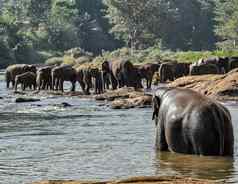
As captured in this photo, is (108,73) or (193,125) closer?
(193,125)

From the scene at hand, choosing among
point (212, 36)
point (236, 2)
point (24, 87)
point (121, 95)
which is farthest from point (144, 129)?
point (212, 36)

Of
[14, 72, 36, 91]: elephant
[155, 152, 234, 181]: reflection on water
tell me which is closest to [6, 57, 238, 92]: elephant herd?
[14, 72, 36, 91]: elephant

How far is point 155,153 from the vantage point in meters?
13.8

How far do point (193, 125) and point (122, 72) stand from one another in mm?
29804

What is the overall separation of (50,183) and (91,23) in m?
126

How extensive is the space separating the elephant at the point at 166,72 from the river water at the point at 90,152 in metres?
24.9

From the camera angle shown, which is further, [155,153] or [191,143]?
[155,153]

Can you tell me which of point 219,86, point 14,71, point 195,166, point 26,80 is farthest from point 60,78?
point 195,166

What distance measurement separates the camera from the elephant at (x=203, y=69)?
48.3 meters

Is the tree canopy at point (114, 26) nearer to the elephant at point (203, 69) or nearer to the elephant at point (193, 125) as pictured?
the elephant at point (203, 69)

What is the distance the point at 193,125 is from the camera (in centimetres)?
1257

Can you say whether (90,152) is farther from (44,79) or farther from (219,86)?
(44,79)

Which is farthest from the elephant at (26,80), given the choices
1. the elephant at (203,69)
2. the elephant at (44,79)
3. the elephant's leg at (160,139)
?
the elephant's leg at (160,139)

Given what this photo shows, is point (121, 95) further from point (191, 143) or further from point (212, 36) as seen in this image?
point (212, 36)
